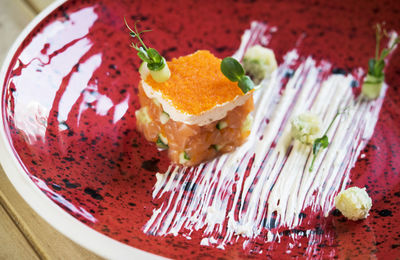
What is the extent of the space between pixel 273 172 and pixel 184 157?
0.48m

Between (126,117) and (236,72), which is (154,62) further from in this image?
(126,117)

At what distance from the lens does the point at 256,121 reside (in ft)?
10.4

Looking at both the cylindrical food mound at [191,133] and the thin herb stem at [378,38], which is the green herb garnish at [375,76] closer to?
the thin herb stem at [378,38]

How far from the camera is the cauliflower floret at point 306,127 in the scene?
9.82ft

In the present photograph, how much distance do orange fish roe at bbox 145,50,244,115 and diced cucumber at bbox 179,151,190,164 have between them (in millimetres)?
299

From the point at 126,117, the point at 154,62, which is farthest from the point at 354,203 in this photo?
the point at 126,117

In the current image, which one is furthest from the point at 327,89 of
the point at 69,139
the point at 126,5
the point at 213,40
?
the point at 69,139

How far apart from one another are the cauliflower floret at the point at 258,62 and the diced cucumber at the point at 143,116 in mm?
744

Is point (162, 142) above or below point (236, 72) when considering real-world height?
below

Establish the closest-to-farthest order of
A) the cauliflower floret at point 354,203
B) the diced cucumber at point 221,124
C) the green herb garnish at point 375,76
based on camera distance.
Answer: the cauliflower floret at point 354,203 < the diced cucumber at point 221,124 < the green herb garnish at point 375,76

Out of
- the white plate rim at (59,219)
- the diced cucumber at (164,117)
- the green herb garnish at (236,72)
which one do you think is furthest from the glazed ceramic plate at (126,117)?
the green herb garnish at (236,72)

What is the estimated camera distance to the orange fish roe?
2652mm

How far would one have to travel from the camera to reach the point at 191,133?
8.95ft

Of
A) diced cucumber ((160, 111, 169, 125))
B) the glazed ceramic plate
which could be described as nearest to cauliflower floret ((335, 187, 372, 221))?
the glazed ceramic plate
